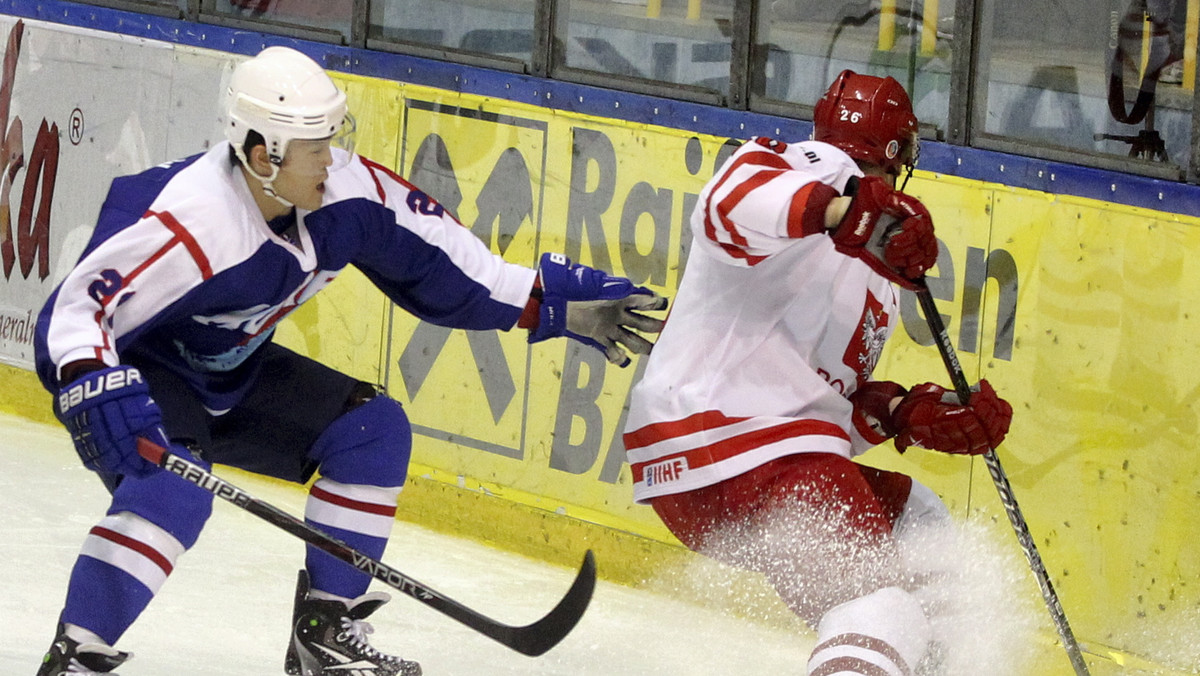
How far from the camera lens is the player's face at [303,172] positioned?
2.91 metres

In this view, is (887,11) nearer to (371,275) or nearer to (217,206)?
(371,275)

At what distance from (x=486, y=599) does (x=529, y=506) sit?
423mm

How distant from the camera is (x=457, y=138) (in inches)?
190

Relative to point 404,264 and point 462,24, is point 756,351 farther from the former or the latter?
point 462,24

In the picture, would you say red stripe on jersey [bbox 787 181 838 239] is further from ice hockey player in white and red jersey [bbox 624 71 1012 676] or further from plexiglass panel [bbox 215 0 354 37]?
plexiglass panel [bbox 215 0 354 37]

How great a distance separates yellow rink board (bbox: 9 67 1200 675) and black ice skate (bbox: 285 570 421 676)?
1141 mm

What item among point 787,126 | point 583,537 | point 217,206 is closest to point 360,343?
point 583,537

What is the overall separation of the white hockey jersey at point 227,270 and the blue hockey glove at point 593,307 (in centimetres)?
6

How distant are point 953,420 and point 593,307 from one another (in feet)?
2.36

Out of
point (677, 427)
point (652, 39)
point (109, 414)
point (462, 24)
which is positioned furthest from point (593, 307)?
point (462, 24)

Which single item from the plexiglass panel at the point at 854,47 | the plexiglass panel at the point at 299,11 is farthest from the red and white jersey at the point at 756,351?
the plexiglass panel at the point at 299,11

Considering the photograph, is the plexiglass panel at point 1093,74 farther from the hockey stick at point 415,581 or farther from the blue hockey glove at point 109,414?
the blue hockey glove at point 109,414

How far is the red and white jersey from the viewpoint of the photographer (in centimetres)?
280

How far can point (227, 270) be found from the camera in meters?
2.89
